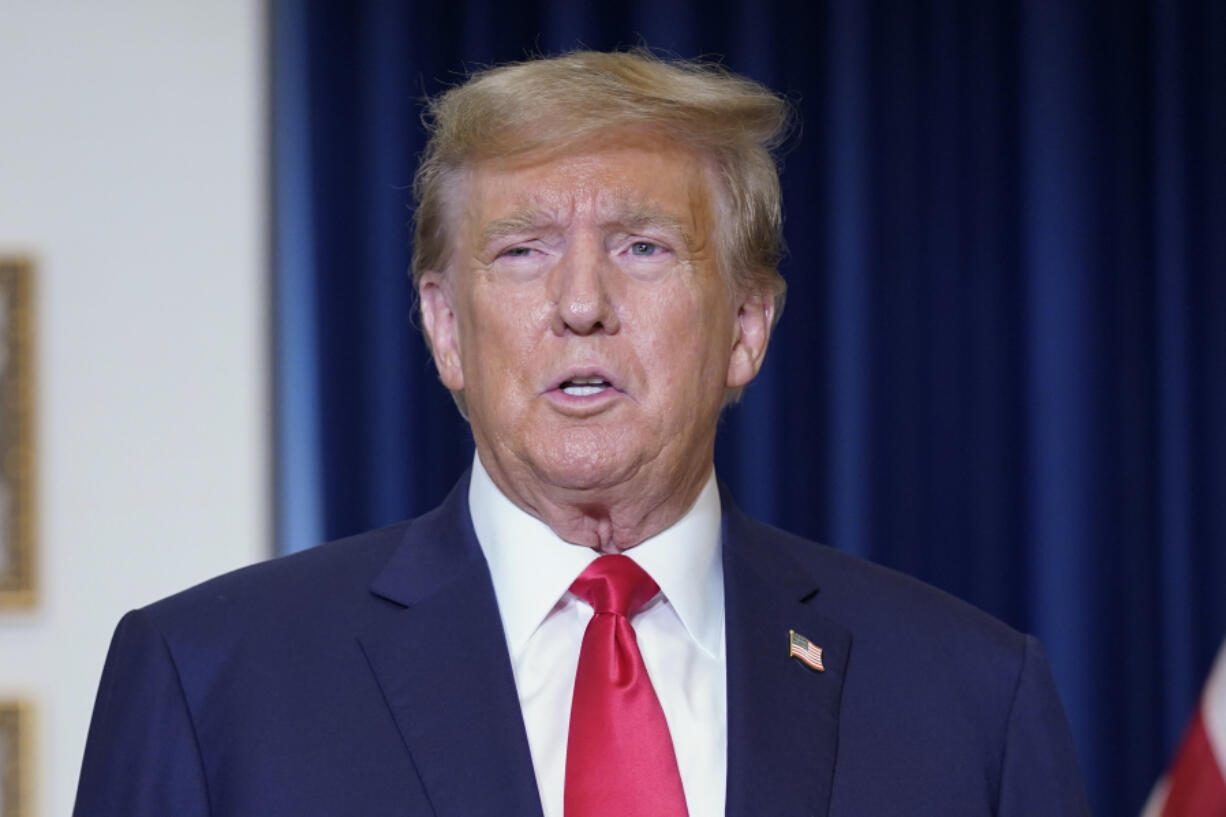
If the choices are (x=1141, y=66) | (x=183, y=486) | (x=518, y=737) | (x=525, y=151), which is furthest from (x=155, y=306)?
(x=1141, y=66)

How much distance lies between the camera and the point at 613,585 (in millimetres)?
1501

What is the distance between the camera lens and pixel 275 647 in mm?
1465

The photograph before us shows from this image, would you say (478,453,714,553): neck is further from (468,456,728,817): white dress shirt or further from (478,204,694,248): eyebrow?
(478,204,694,248): eyebrow

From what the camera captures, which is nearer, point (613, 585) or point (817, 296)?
point (613, 585)

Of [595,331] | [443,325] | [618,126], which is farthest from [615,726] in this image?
[618,126]

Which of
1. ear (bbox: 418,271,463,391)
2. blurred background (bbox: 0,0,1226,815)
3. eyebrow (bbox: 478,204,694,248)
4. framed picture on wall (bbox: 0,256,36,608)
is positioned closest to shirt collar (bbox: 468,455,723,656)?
ear (bbox: 418,271,463,391)

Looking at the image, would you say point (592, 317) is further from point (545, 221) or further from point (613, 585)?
point (613, 585)

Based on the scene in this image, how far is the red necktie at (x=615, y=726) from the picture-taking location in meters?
1.39

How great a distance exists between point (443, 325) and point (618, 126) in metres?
0.28

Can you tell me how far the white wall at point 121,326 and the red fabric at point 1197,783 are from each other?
1818 millimetres

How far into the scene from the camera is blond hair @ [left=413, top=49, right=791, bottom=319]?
1560 mm

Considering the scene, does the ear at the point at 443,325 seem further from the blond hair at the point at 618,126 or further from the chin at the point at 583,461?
the chin at the point at 583,461

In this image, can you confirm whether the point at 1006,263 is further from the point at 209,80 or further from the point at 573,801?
the point at 573,801


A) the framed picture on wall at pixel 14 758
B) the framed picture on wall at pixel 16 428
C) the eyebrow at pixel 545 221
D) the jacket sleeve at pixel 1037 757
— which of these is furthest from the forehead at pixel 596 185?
the framed picture on wall at pixel 14 758
